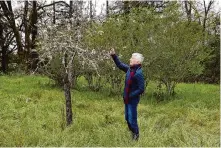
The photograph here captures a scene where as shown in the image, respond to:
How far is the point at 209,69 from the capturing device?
2584 cm

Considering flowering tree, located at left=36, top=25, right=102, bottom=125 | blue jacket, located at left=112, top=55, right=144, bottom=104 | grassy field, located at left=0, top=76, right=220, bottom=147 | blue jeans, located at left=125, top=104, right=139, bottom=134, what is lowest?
grassy field, located at left=0, top=76, right=220, bottom=147

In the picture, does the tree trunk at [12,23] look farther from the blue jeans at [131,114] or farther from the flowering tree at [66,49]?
the blue jeans at [131,114]

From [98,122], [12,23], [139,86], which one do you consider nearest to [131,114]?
[139,86]

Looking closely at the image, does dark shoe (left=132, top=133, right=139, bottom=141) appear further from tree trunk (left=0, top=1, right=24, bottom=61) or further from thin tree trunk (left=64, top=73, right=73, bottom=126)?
tree trunk (left=0, top=1, right=24, bottom=61)

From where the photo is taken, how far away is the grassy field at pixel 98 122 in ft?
22.8

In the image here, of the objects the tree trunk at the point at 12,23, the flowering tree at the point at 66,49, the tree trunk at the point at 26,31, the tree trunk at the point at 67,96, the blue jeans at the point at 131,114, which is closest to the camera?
the blue jeans at the point at 131,114

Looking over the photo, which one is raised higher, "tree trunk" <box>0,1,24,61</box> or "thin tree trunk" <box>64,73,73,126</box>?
"tree trunk" <box>0,1,24,61</box>

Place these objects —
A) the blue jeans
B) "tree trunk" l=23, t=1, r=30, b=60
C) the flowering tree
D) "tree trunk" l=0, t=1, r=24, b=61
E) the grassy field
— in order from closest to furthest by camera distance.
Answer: the grassy field
the blue jeans
the flowering tree
"tree trunk" l=23, t=1, r=30, b=60
"tree trunk" l=0, t=1, r=24, b=61

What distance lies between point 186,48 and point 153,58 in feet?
5.45

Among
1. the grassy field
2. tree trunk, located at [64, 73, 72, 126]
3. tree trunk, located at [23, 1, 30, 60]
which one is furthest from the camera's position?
tree trunk, located at [23, 1, 30, 60]

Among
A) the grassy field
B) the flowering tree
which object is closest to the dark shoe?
the grassy field

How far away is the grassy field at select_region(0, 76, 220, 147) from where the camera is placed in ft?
22.8

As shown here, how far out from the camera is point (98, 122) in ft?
28.3

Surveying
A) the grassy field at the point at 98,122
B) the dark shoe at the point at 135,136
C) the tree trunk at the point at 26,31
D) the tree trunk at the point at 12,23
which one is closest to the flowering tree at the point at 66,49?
the grassy field at the point at 98,122
